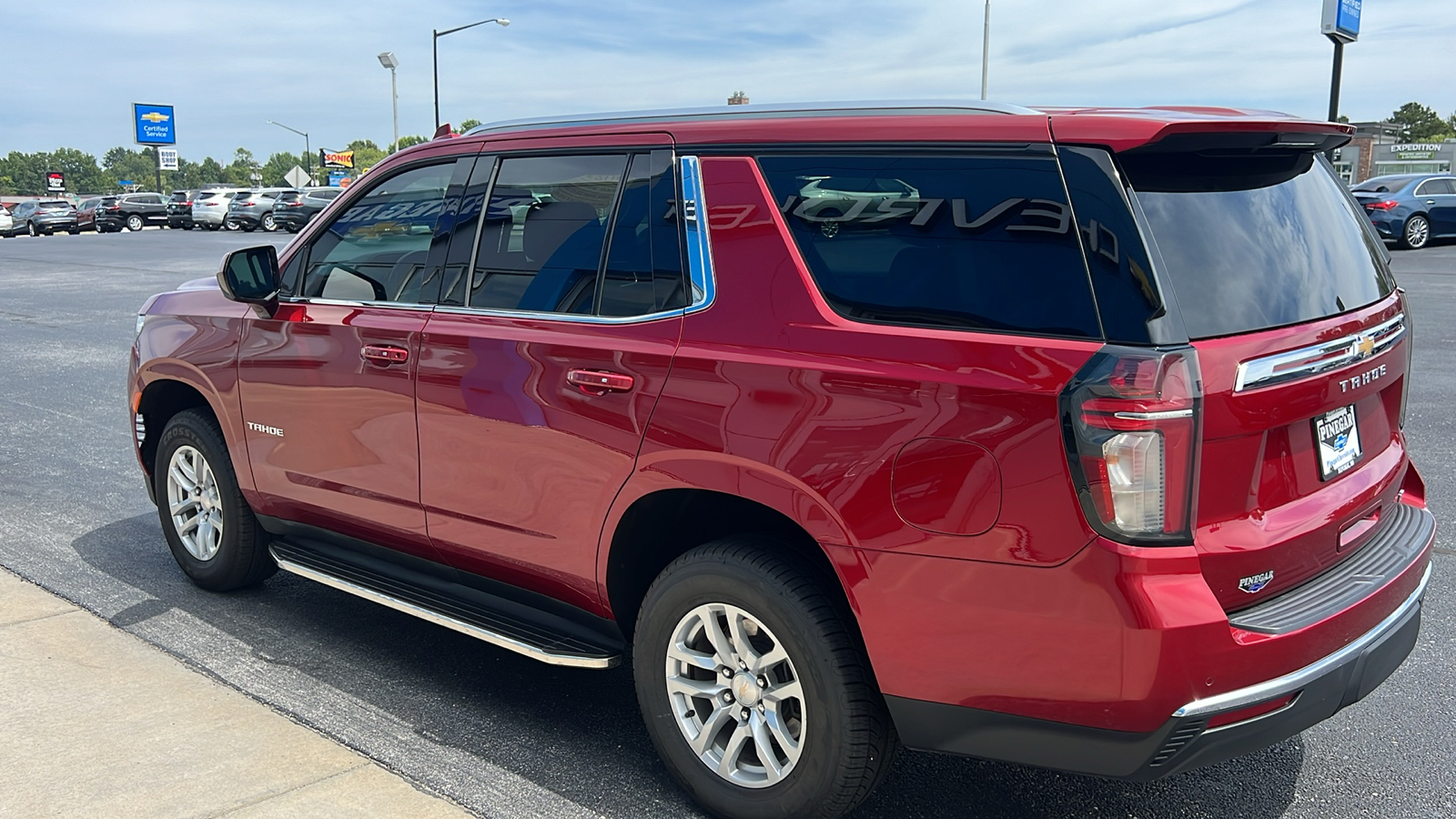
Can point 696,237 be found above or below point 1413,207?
below

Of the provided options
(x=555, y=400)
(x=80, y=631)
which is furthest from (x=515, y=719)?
(x=80, y=631)

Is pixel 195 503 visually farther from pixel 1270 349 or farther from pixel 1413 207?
pixel 1413 207

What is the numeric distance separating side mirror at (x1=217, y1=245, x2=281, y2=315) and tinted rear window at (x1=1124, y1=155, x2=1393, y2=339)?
3188 millimetres

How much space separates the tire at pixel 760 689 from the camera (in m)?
2.84

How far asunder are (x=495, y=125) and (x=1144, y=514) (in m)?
2.57

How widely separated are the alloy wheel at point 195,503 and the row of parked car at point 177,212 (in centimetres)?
3927

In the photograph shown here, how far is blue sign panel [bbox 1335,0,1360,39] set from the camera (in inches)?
1188

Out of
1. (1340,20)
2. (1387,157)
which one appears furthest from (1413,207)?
(1387,157)

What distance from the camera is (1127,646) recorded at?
2.42 metres

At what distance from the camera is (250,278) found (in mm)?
4324

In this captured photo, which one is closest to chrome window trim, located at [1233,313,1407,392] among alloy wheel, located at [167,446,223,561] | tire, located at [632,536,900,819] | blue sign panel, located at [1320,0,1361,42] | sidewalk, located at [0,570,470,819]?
tire, located at [632,536,900,819]

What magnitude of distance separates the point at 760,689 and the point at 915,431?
85 centimetres

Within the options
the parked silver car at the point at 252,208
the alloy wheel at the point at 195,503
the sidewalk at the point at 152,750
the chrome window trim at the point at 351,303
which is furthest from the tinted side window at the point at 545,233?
the parked silver car at the point at 252,208

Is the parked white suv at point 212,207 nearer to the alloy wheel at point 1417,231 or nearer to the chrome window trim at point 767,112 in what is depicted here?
the alloy wheel at point 1417,231
